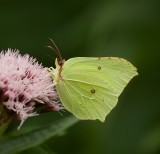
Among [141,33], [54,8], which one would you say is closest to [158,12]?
[141,33]

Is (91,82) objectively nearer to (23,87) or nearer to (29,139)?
(23,87)

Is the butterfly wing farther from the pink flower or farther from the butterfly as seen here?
the pink flower

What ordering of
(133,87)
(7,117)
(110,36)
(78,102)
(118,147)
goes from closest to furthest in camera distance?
1. (7,117)
2. (78,102)
3. (118,147)
4. (110,36)
5. (133,87)

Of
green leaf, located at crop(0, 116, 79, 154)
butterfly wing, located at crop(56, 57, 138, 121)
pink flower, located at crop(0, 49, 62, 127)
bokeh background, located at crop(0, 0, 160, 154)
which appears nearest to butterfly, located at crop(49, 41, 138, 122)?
butterfly wing, located at crop(56, 57, 138, 121)

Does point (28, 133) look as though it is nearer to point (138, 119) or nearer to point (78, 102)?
point (78, 102)

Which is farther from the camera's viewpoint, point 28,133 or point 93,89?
point 93,89

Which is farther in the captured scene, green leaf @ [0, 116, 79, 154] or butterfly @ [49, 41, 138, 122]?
butterfly @ [49, 41, 138, 122]

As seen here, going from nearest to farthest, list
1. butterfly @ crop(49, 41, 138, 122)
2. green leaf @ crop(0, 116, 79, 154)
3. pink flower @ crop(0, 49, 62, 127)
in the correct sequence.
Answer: green leaf @ crop(0, 116, 79, 154)
pink flower @ crop(0, 49, 62, 127)
butterfly @ crop(49, 41, 138, 122)

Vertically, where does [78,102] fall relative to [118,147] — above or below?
above
